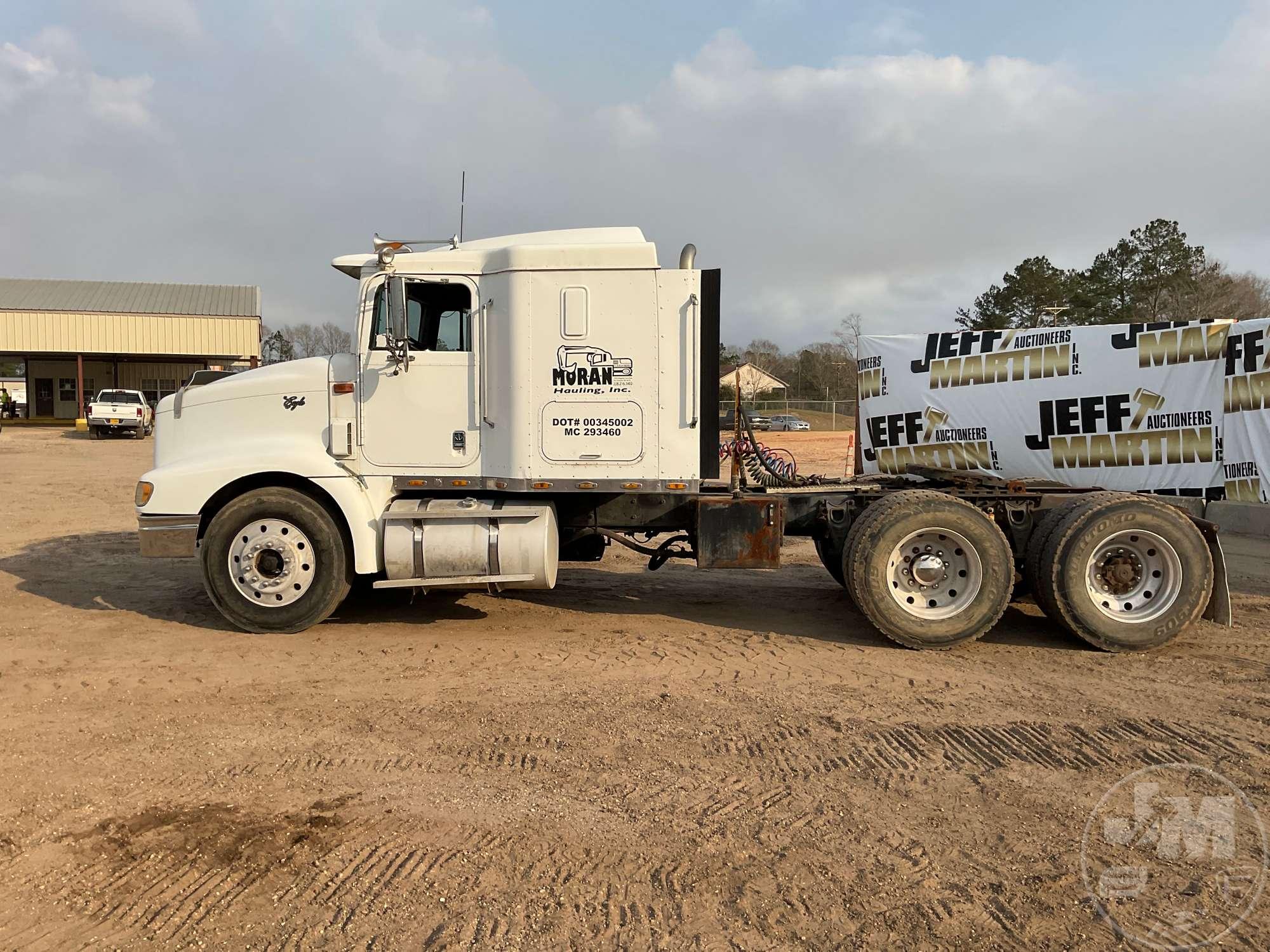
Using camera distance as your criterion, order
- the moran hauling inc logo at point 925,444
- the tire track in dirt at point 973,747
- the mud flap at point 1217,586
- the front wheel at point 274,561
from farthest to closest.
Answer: the moran hauling inc logo at point 925,444 → the front wheel at point 274,561 → the mud flap at point 1217,586 → the tire track in dirt at point 973,747

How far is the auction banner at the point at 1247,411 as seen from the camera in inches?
352

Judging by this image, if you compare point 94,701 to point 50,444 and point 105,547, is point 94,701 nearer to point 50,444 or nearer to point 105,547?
point 105,547

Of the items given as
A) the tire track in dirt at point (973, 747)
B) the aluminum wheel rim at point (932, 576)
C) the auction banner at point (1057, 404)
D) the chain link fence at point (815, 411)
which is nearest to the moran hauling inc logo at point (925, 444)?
the auction banner at point (1057, 404)

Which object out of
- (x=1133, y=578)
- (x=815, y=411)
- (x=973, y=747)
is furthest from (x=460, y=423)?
(x=815, y=411)

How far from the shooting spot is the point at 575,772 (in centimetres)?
415

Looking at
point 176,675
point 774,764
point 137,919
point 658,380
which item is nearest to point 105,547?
point 176,675

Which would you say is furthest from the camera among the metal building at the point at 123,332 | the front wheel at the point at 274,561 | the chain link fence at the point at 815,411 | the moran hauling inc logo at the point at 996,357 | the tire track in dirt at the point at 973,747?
the chain link fence at the point at 815,411

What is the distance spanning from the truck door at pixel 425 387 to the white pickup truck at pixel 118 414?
94.3 ft

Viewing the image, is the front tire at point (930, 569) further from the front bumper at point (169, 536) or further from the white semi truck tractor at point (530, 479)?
the front bumper at point (169, 536)

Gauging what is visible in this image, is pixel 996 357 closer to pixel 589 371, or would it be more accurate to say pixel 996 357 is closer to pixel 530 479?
pixel 589 371

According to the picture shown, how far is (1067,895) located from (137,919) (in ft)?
11.2

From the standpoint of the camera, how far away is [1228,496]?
9555mm

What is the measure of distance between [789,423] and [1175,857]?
36089 mm

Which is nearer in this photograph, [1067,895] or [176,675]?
[1067,895]
